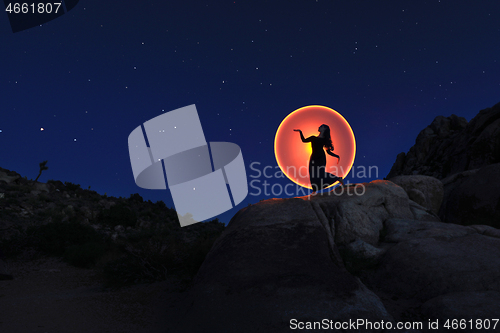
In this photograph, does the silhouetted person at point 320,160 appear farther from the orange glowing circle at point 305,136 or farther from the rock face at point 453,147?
the rock face at point 453,147

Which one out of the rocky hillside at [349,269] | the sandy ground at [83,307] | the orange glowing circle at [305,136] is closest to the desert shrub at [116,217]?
the sandy ground at [83,307]

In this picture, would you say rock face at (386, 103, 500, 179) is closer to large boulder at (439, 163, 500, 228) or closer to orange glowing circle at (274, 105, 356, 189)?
large boulder at (439, 163, 500, 228)

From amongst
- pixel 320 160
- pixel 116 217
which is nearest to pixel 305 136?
pixel 320 160

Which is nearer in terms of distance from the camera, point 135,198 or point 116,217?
point 116,217

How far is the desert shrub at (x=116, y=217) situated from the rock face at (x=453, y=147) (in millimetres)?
28593

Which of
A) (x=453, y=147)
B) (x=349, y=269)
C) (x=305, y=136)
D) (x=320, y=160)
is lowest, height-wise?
(x=349, y=269)

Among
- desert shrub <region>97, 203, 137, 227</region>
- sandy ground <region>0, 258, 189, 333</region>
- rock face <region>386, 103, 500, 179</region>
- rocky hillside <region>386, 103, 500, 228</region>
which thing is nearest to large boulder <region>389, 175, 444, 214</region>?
rocky hillside <region>386, 103, 500, 228</region>

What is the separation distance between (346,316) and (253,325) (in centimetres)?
148

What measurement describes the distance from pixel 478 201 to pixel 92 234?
20.8 m

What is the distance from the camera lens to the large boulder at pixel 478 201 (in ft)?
33.2

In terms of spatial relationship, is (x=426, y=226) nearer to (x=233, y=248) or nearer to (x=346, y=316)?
(x=346, y=316)

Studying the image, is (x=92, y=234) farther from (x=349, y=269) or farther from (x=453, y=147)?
(x=453, y=147)

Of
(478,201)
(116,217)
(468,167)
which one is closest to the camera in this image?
(478,201)

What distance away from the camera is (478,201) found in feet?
34.9
